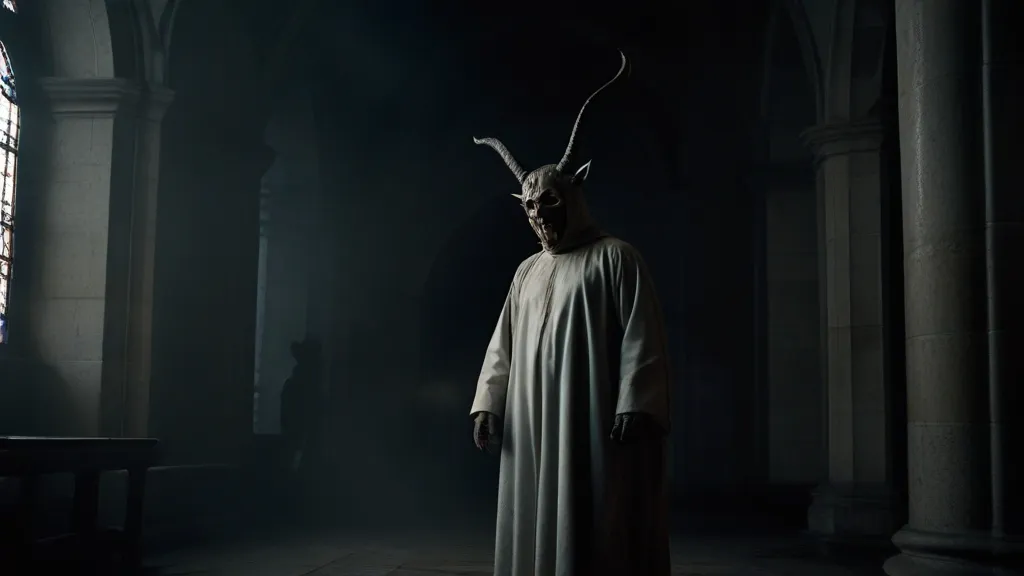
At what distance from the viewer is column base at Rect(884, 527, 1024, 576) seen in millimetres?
4984

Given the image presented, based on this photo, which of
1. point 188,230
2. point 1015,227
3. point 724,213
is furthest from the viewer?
point 724,213

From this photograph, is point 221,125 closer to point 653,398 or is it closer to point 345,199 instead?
point 345,199

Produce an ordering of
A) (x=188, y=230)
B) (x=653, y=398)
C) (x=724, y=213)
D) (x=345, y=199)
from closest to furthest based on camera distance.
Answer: (x=653, y=398) → (x=188, y=230) → (x=724, y=213) → (x=345, y=199)

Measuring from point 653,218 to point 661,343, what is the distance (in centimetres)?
1132

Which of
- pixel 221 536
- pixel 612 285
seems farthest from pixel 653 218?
pixel 612 285

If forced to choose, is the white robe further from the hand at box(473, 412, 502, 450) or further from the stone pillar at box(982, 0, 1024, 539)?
the stone pillar at box(982, 0, 1024, 539)

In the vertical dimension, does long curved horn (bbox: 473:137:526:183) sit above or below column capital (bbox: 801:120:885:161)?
below

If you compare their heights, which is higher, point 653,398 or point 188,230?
point 188,230

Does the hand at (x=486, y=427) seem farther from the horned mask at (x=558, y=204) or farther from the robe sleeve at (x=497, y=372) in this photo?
the horned mask at (x=558, y=204)

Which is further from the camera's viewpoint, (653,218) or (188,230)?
(653,218)

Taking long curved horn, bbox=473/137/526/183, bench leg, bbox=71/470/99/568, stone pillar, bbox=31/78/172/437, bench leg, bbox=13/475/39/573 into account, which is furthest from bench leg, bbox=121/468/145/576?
long curved horn, bbox=473/137/526/183

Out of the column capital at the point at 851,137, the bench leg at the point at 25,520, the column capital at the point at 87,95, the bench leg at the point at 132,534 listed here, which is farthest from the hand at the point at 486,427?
the column capital at the point at 851,137

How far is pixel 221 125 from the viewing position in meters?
11.4

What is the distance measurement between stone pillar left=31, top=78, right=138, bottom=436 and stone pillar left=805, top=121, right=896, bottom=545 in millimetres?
6190
